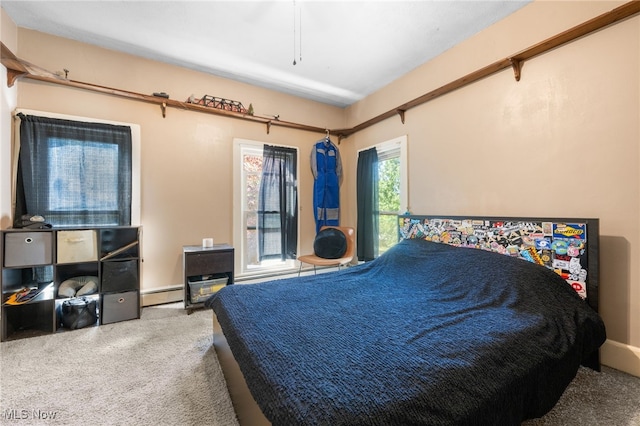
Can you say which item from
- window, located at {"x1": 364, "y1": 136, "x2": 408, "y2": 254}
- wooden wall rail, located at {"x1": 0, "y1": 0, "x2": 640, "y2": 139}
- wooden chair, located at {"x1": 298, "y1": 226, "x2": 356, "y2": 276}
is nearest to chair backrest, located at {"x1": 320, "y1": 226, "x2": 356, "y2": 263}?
wooden chair, located at {"x1": 298, "y1": 226, "x2": 356, "y2": 276}

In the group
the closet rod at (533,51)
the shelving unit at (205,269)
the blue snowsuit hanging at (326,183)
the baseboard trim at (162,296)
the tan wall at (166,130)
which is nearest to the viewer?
the closet rod at (533,51)

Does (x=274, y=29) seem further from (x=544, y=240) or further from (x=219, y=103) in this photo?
(x=544, y=240)

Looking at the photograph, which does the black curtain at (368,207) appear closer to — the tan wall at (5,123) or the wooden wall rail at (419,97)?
the wooden wall rail at (419,97)

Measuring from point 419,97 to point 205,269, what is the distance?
9.61ft

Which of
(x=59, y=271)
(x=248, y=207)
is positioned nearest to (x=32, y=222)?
(x=59, y=271)

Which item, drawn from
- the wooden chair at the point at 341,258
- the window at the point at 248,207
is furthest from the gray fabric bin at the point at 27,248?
the wooden chair at the point at 341,258

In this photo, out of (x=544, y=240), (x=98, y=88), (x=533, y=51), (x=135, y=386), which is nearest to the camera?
(x=135, y=386)

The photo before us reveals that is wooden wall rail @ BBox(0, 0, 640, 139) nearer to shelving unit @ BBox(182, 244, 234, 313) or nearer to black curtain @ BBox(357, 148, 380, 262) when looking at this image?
black curtain @ BBox(357, 148, 380, 262)

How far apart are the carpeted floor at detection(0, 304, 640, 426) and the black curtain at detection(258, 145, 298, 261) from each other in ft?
4.82

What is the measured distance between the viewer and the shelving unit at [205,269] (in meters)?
2.57

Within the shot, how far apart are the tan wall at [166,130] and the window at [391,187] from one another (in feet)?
4.84

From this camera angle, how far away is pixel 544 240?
1784 mm

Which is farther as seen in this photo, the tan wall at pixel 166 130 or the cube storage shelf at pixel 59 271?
the tan wall at pixel 166 130

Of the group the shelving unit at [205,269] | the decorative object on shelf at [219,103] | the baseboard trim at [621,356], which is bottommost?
the baseboard trim at [621,356]
